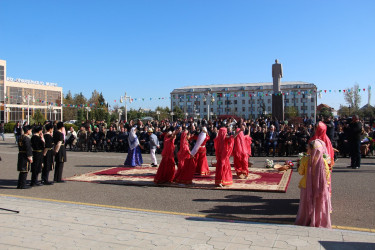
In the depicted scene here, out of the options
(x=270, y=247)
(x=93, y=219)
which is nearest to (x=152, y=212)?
(x=93, y=219)

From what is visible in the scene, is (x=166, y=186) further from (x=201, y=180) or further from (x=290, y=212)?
(x=290, y=212)

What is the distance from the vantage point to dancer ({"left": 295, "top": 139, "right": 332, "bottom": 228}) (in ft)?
18.0

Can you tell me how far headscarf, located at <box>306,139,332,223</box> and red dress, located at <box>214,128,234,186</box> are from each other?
11.0 ft

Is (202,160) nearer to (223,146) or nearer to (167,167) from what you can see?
(167,167)

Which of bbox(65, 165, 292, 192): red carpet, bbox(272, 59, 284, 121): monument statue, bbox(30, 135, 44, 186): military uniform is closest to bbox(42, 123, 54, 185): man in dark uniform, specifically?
bbox(30, 135, 44, 186): military uniform

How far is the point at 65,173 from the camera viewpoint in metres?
12.0

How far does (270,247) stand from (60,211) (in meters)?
4.14

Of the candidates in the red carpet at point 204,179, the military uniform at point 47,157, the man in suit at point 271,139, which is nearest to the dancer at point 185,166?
the red carpet at point 204,179

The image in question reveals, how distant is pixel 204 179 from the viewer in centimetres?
1050

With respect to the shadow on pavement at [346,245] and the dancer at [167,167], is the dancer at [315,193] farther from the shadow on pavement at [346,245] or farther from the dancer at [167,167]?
the dancer at [167,167]

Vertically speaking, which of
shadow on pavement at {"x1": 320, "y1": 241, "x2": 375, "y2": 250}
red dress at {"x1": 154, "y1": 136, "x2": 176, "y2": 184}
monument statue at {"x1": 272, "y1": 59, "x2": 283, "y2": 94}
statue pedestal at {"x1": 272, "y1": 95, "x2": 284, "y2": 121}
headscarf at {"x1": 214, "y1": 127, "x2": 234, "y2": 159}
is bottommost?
shadow on pavement at {"x1": 320, "y1": 241, "x2": 375, "y2": 250}

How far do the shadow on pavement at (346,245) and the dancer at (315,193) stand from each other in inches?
34.3

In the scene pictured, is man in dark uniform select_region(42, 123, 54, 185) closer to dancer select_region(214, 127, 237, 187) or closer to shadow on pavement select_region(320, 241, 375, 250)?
dancer select_region(214, 127, 237, 187)

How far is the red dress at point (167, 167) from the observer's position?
31.7 ft
